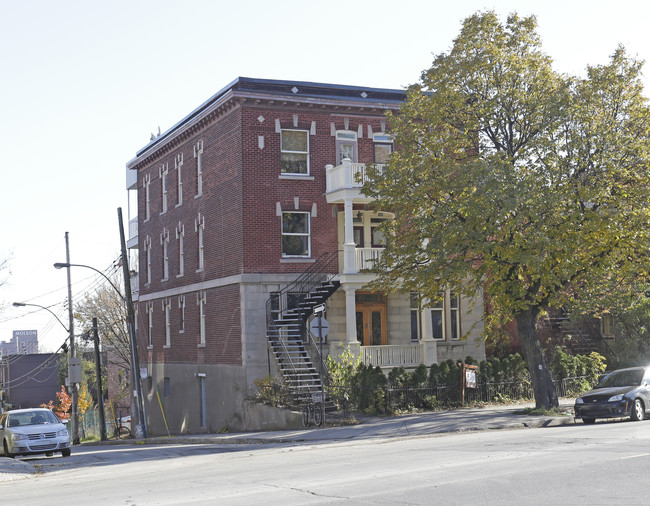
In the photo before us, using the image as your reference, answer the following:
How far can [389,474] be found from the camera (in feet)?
41.9

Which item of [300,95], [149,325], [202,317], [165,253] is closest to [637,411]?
[300,95]

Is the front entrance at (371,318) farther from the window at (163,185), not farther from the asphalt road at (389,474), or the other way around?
the asphalt road at (389,474)

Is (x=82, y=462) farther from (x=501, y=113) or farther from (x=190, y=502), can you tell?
(x=501, y=113)

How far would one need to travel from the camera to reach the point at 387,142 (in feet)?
114

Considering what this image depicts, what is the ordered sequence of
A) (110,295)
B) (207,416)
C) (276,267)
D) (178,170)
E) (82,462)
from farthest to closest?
1. (110,295)
2. (178,170)
3. (207,416)
4. (276,267)
5. (82,462)

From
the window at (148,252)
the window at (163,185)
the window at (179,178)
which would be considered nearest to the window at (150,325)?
the window at (148,252)

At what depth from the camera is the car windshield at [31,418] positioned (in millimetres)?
25953

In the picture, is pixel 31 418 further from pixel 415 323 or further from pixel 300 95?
pixel 415 323

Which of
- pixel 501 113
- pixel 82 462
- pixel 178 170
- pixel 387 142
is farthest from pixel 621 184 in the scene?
pixel 178 170

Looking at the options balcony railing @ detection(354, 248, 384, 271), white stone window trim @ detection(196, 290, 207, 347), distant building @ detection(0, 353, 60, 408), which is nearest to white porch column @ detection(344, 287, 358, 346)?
balcony railing @ detection(354, 248, 384, 271)

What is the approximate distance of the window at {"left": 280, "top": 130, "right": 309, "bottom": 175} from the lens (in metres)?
33.2

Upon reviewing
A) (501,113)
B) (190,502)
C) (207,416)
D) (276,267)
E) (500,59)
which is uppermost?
(500,59)

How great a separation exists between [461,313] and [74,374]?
733 inches

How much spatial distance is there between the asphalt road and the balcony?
1326 centimetres
